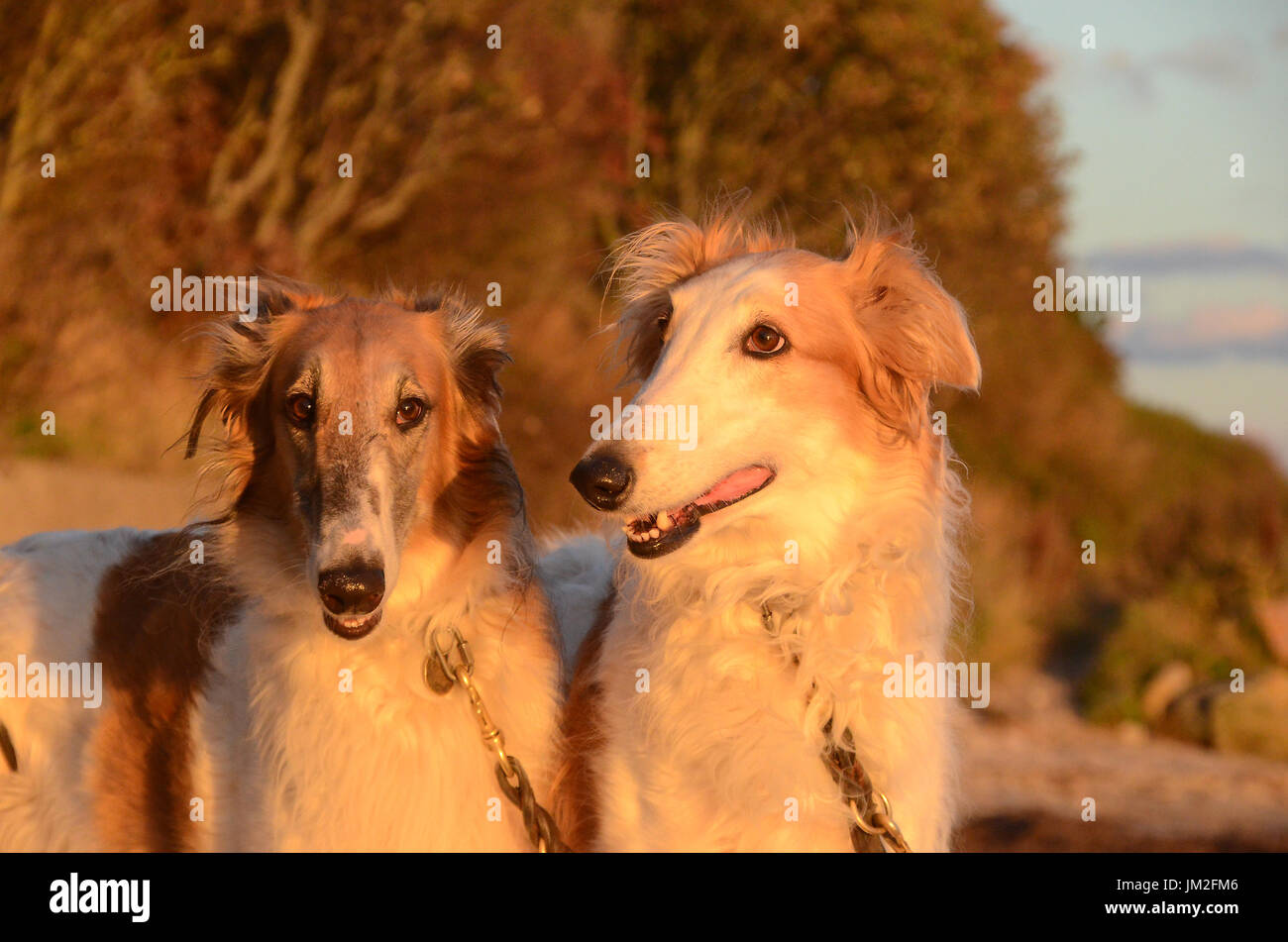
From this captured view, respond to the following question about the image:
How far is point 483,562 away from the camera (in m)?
4.48

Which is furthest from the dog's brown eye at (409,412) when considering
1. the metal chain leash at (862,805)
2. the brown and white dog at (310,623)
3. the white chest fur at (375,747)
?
the metal chain leash at (862,805)

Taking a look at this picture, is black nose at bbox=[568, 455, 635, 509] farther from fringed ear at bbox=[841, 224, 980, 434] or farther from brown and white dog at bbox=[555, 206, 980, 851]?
fringed ear at bbox=[841, 224, 980, 434]

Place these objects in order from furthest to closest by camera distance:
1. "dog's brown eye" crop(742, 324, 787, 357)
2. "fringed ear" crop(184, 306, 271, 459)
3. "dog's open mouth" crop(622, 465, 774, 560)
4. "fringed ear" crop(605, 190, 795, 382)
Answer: "fringed ear" crop(605, 190, 795, 382) < "fringed ear" crop(184, 306, 271, 459) < "dog's brown eye" crop(742, 324, 787, 357) < "dog's open mouth" crop(622, 465, 774, 560)

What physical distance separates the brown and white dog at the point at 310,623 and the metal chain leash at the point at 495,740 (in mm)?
45

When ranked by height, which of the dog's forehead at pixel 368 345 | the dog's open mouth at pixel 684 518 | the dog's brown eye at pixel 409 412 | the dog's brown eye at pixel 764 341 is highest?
the dog's forehead at pixel 368 345

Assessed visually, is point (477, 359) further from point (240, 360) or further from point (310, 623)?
point (310, 623)

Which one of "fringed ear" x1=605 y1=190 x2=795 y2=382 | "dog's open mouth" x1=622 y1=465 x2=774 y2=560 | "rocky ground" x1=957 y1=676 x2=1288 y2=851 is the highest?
"fringed ear" x1=605 y1=190 x2=795 y2=382

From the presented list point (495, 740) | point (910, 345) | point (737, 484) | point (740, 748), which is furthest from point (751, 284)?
point (495, 740)

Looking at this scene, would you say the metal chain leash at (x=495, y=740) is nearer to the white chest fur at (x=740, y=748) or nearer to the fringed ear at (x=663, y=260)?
the white chest fur at (x=740, y=748)

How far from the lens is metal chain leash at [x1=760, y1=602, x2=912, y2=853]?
4004mm

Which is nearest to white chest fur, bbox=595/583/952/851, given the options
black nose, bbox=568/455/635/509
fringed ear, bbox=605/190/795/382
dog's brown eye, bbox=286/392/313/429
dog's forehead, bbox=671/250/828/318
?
black nose, bbox=568/455/635/509

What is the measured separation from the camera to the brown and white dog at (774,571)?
13.2ft

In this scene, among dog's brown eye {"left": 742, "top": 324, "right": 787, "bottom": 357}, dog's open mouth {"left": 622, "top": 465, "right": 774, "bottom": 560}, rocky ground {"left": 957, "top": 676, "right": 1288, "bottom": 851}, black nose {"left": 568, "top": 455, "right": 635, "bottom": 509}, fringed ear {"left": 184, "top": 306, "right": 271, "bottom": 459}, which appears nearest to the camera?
black nose {"left": 568, "top": 455, "right": 635, "bottom": 509}

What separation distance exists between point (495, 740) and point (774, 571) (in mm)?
1081
